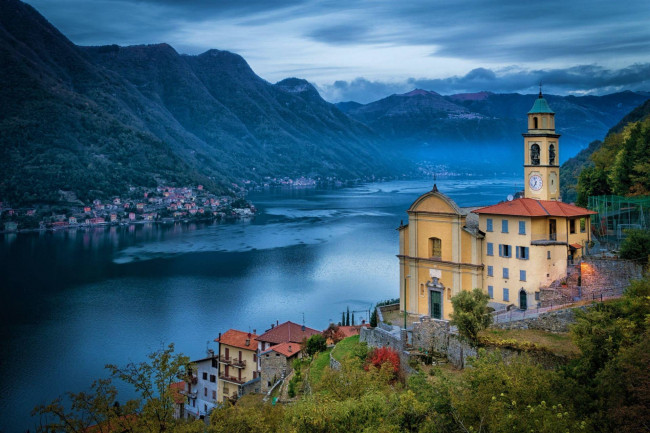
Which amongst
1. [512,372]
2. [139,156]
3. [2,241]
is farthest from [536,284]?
[139,156]

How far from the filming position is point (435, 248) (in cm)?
2997

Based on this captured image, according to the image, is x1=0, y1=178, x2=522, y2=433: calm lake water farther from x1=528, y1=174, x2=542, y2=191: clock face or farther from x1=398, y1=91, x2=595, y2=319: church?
x1=528, y1=174, x2=542, y2=191: clock face

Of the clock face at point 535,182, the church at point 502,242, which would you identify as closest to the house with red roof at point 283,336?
the church at point 502,242

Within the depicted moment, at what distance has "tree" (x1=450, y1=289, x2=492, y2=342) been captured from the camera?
19.9m

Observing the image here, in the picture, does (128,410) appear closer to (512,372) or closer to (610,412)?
(512,372)

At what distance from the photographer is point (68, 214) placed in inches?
4926

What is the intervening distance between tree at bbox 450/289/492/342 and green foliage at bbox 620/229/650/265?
7134mm

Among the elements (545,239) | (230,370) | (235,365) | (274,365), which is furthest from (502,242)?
(230,370)

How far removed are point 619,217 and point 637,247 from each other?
6396mm

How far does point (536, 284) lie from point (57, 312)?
4769cm

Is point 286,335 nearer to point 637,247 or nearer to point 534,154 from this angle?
point 534,154

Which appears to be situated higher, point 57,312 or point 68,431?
point 68,431

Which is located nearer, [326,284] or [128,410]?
[128,410]

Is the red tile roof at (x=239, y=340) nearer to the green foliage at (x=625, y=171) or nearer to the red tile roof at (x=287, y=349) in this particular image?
the red tile roof at (x=287, y=349)
